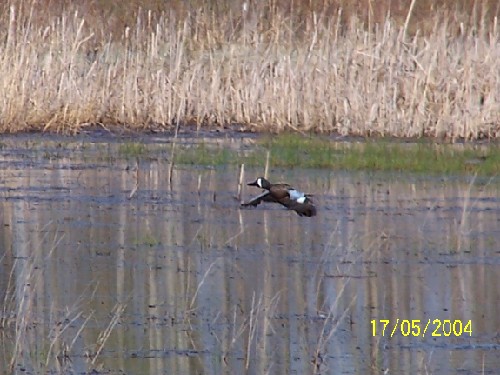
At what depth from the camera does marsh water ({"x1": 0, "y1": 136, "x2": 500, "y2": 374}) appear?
592 cm

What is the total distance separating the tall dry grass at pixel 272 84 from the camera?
1334cm

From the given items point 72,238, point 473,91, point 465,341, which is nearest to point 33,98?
point 473,91

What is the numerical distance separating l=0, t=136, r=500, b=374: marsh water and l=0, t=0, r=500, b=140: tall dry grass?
188 cm

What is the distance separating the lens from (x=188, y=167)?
12.1 m

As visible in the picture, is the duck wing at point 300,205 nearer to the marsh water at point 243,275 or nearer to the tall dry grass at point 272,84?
the marsh water at point 243,275

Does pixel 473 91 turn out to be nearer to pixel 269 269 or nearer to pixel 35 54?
pixel 35 54

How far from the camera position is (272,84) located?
13852 millimetres

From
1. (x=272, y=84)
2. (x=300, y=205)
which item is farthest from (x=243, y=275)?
(x=272, y=84)

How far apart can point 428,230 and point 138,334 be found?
11.0 ft
